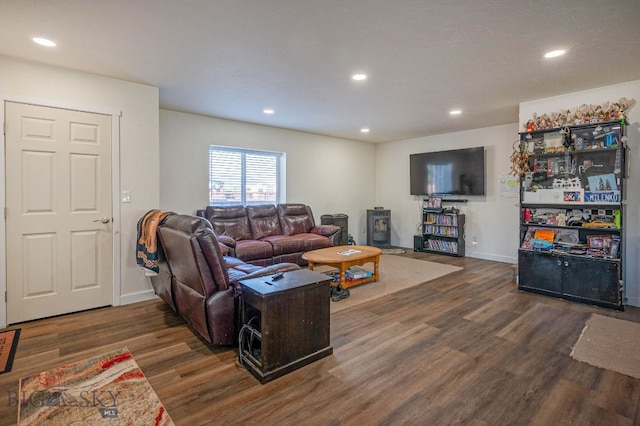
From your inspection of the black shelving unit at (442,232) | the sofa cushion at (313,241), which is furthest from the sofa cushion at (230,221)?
the black shelving unit at (442,232)

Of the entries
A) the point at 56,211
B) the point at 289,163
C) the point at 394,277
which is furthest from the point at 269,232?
the point at 56,211

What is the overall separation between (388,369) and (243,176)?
14.5 ft

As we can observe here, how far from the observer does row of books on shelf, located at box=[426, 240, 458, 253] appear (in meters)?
6.34

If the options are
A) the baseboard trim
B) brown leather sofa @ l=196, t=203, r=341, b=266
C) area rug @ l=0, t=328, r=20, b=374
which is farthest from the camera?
brown leather sofa @ l=196, t=203, r=341, b=266

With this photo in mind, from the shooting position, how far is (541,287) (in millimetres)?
3951

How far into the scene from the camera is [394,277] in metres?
4.71

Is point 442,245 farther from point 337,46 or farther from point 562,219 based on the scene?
point 337,46

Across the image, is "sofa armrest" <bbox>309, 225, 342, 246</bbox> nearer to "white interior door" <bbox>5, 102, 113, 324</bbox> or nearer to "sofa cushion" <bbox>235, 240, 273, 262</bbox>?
"sofa cushion" <bbox>235, 240, 273, 262</bbox>

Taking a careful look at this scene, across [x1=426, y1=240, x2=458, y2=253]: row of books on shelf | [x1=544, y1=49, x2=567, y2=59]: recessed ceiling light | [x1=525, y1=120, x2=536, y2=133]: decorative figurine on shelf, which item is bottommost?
[x1=426, y1=240, x2=458, y2=253]: row of books on shelf

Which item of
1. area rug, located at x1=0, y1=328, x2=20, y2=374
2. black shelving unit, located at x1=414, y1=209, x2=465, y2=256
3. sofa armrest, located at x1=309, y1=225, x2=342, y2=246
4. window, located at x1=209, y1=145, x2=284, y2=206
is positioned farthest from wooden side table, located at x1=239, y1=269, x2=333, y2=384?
black shelving unit, located at x1=414, y1=209, x2=465, y2=256

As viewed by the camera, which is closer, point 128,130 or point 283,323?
point 283,323

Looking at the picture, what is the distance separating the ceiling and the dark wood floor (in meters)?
2.47

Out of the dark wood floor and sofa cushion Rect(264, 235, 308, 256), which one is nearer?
the dark wood floor

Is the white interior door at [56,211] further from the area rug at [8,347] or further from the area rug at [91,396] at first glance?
the area rug at [91,396]
